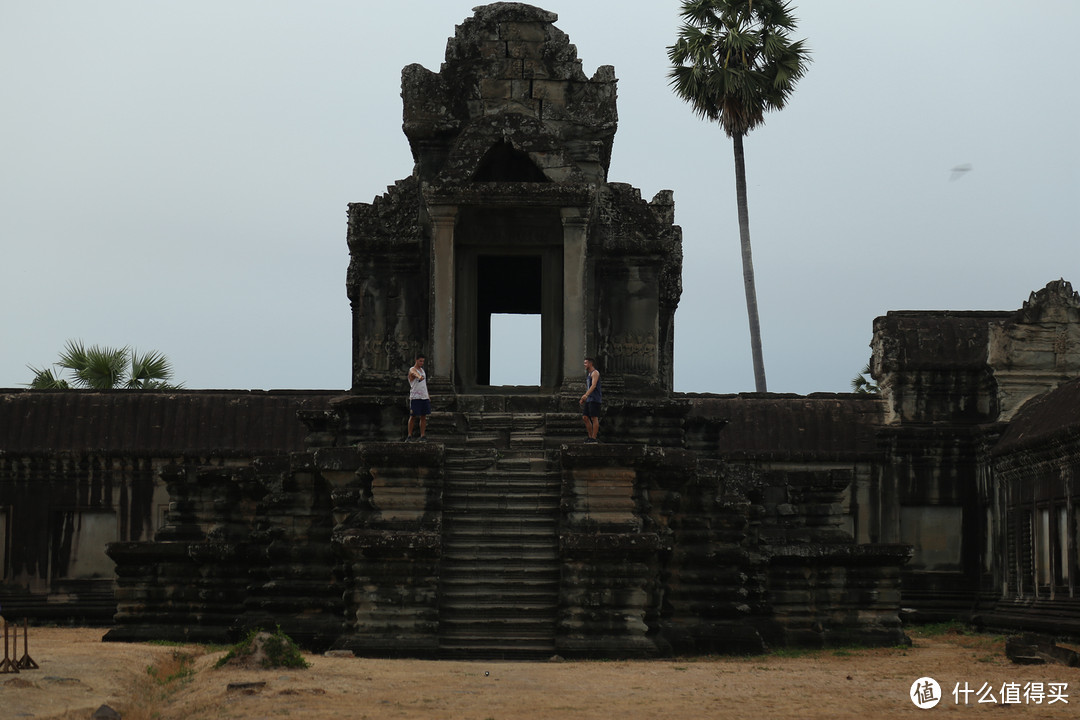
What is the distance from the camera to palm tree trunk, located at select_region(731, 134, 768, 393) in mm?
37000

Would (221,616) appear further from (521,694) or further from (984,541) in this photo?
(984,541)

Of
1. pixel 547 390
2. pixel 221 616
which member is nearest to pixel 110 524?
pixel 221 616

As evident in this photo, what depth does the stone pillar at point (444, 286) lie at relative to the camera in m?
18.6

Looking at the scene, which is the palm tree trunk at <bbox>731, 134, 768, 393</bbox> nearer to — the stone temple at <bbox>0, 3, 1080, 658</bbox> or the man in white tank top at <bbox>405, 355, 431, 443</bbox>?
the stone temple at <bbox>0, 3, 1080, 658</bbox>

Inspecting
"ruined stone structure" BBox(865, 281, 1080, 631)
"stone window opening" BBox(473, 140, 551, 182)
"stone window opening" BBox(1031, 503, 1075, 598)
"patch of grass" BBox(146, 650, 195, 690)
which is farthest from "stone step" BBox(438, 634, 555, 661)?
Result: "ruined stone structure" BBox(865, 281, 1080, 631)

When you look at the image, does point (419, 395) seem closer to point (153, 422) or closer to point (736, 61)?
point (153, 422)

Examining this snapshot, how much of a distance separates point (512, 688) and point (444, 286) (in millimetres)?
7362

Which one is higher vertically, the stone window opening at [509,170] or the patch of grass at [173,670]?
the stone window opening at [509,170]

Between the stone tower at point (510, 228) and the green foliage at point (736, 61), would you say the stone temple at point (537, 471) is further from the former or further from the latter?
the green foliage at point (736, 61)

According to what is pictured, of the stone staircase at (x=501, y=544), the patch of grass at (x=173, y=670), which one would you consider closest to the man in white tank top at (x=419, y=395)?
the stone staircase at (x=501, y=544)

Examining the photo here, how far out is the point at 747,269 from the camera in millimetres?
37281

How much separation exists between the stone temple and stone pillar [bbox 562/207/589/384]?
0.11 ft

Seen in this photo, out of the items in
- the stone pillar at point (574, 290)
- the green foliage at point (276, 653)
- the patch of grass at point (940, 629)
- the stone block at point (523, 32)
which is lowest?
the patch of grass at point (940, 629)

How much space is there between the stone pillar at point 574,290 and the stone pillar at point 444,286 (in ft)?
4.66
